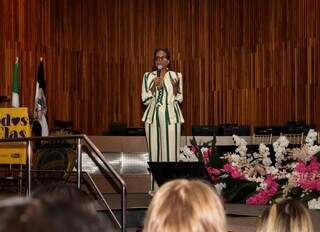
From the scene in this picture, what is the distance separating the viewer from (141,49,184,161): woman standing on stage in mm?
6992

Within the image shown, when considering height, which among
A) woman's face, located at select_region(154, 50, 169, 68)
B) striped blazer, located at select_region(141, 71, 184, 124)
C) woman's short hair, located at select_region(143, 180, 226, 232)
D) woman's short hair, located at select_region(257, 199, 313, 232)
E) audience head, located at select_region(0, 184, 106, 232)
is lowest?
woman's short hair, located at select_region(257, 199, 313, 232)

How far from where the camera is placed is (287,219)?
1944mm

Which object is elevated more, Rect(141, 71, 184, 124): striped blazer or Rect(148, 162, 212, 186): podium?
Rect(141, 71, 184, 124): striped blazer

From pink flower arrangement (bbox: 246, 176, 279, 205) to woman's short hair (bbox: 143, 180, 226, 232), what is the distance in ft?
16.6

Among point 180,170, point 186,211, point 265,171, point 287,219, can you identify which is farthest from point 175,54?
point 186,211

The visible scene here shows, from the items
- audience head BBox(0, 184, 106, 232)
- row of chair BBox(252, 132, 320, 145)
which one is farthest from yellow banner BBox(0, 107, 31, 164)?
audience head BBox(0, 184, 106, 232)

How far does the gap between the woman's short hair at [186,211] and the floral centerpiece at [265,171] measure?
4.70 m

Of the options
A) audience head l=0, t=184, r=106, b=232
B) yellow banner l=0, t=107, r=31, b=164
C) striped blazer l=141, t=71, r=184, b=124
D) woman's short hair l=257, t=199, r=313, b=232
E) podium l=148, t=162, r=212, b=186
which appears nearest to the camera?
audience head l=0, t=184, r=106, b=232

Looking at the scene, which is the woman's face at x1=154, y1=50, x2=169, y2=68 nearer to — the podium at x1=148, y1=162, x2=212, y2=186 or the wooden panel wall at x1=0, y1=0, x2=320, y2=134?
the podium at x1=148, y1=162, x2=212, y2=186

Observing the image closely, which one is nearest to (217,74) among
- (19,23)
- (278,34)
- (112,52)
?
(278,34)

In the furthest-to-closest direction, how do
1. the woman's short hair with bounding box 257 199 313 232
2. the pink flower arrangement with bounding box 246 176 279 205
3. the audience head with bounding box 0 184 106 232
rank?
1. the pink flower arrangement with bounding box 246 176 279 205
2. the woman's short hair with bounding box 257 199 313 232
3. the audience head with bounding box 0 184 106 232

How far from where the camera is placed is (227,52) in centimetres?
1333

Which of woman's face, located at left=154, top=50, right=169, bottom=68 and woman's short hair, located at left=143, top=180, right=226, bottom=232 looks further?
woman's face, located at left=154, top=50, right=169, bottom=68

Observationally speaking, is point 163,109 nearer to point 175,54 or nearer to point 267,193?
point 267,193
